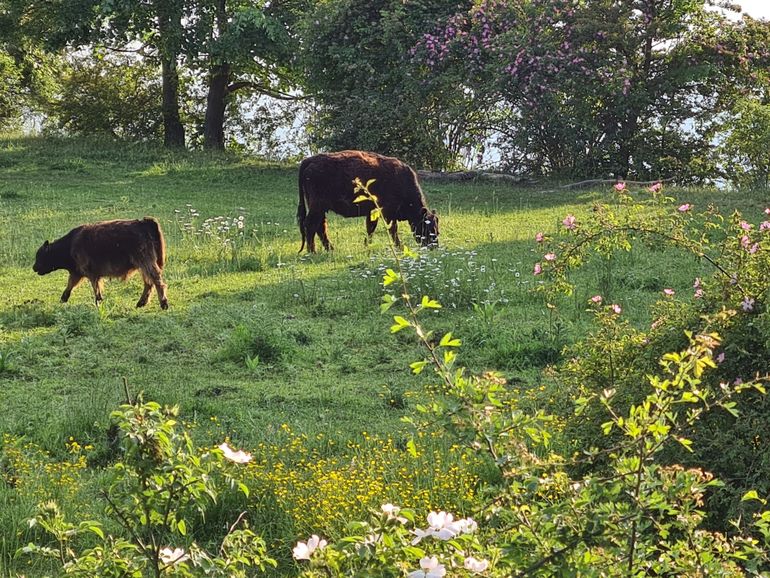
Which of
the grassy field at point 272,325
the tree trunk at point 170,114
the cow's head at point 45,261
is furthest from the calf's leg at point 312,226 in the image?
the tree trunk at point 170,114

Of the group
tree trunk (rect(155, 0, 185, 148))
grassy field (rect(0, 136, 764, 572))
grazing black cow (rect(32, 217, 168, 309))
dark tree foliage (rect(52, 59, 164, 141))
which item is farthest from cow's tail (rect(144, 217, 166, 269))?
dark tree foliage (rect(52, 59, 164, 141))

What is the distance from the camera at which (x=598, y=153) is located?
20.7m

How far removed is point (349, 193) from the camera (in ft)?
44.7

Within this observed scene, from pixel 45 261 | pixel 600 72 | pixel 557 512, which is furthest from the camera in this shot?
pixel 600 72

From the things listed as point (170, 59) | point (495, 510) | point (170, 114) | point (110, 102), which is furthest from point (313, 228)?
point (110, 102)

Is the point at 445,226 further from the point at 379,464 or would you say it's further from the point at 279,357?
the point at 379,464

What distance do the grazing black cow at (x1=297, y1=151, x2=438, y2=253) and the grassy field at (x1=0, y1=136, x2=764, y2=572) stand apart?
1.55ft

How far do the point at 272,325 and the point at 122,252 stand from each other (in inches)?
92.9

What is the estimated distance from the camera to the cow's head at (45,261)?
11.3 meters

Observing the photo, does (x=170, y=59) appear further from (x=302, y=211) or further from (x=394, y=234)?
(x=394, y=234)

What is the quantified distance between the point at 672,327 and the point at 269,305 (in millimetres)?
6229

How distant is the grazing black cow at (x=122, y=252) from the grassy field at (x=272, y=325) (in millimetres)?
355

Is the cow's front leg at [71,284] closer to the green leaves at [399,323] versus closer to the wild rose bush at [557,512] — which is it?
the wild rose bush at [557,512]

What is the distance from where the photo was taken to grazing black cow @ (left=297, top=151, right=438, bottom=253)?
1352 cm
